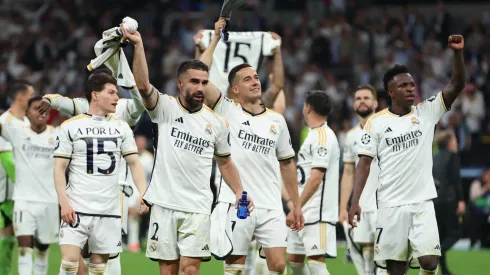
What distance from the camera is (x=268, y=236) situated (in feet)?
32.0

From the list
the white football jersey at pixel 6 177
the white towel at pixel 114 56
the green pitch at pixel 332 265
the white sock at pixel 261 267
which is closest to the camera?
the white towel at pixel 114 56

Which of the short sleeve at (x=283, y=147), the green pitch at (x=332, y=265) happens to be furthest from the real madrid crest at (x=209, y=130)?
the green pitch at (x=332, y=265)

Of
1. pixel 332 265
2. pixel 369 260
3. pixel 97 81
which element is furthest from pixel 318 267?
pixel 332 265

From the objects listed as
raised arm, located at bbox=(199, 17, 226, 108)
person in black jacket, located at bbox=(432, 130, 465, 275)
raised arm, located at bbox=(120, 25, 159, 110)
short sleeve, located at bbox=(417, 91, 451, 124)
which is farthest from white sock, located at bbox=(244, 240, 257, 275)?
person in black jacket, located at bbox=(432, 130, 465, 275)

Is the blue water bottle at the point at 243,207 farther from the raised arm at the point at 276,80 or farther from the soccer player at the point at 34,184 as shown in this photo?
the soccer player at the point at 34,184

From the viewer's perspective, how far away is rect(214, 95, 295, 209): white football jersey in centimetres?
988

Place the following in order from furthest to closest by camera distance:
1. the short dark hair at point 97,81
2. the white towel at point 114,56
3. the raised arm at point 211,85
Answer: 1. the raised arm at point 211,85
2. the short dark hair at point 97,81
3. the white towel at point 114,56

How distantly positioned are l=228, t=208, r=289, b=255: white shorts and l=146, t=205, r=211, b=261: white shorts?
2.17 ft

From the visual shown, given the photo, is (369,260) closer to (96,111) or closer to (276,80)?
(276,80)

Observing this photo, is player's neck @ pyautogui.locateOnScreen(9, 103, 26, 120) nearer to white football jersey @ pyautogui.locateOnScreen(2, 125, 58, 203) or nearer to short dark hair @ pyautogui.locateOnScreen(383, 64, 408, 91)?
white football jersey @ pyautogui.locateOnScreen(2, 125, 58, 203)

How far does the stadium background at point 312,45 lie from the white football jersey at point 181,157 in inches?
517

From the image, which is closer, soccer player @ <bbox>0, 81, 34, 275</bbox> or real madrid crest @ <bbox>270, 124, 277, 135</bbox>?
real madrid crest @ <bbox>270, 124, 277, 135</bbox>

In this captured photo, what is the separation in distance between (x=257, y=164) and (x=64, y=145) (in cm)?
202

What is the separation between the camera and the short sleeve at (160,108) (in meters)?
9.14
